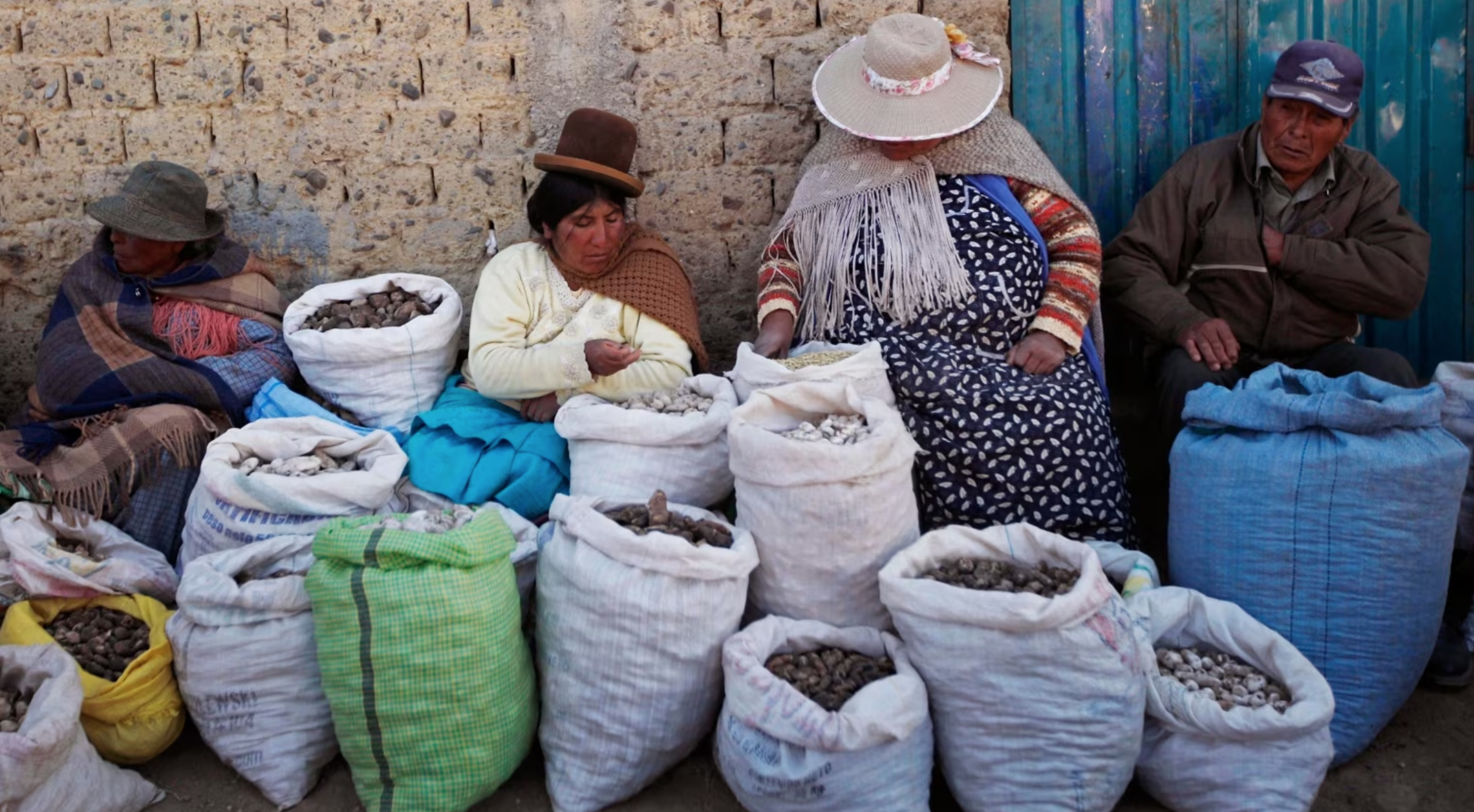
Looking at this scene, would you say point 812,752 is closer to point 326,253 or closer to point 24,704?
point 24,704

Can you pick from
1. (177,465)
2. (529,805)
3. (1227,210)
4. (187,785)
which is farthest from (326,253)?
(1227,210)

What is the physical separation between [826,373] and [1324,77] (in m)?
1.68

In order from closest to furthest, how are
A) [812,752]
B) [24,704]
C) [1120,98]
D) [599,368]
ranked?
[812,752]
[24,704]
[599,368]
[1120,98]

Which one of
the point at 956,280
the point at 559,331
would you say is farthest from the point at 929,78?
the point at 559,331

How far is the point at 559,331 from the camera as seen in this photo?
3793 millimetres

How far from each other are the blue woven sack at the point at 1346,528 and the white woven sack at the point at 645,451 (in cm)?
121

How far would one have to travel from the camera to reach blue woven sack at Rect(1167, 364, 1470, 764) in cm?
305

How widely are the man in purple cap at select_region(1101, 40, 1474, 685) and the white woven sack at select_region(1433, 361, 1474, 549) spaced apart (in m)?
0.11

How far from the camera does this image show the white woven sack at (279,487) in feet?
10.9

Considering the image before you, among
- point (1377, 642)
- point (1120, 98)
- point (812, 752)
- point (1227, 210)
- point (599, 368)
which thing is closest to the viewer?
point (812, 752)

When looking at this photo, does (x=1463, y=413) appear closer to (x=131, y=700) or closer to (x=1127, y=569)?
(x=1127, y=569)

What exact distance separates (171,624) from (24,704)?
0.35 m

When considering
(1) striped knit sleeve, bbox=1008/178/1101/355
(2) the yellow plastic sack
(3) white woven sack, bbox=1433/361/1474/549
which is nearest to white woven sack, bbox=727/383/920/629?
(1) striped knit sleeve, bbox=1008/178/1101/355

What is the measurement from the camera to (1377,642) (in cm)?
309
